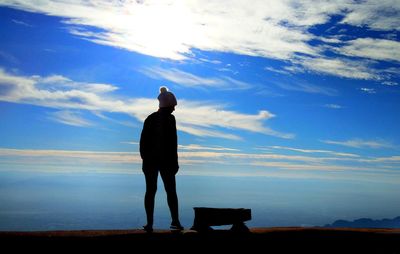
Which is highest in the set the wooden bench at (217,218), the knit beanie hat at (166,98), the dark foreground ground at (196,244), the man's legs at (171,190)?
the knit beanie hat at (166,98)

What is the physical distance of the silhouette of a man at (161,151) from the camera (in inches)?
394

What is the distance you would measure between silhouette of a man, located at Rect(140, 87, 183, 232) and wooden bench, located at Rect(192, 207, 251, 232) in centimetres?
51

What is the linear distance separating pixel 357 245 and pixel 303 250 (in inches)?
51.9

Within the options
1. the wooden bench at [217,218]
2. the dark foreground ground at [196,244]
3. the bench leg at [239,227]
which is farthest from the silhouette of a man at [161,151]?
the dark foreground ground at [196,244]

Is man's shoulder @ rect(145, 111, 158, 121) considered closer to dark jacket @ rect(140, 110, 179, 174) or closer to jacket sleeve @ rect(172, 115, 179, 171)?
dark jacket @ rect(140, 110, 179, 174)

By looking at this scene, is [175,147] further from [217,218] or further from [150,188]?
[217,218]

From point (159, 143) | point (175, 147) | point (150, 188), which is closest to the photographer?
point (150, 188)

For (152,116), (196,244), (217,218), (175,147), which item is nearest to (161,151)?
(175,147)

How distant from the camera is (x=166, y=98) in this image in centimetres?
1016

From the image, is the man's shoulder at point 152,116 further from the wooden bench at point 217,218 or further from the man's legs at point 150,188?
the wooden bench at point 217,218

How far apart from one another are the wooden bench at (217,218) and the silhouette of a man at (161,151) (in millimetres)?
509

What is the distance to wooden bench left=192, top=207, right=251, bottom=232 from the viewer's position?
9.91 meters

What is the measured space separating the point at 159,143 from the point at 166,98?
3.58 ft

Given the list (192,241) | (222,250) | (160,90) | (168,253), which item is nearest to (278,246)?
(222,250)
